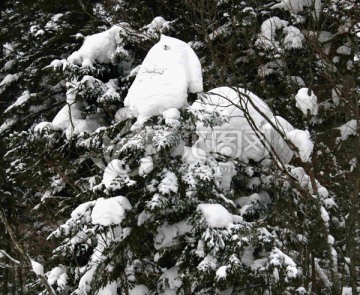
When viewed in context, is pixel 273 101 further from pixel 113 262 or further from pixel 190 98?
pixel 113 262

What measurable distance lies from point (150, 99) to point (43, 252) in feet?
14.9

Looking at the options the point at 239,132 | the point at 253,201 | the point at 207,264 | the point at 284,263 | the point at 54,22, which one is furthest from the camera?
the point at 54,22

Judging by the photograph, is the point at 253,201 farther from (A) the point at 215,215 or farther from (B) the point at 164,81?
(B) the point at 164,81

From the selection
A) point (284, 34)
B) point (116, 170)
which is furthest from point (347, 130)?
point (116, 170)

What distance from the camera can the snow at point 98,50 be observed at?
23.4 ft

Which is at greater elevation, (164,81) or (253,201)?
(164,81)

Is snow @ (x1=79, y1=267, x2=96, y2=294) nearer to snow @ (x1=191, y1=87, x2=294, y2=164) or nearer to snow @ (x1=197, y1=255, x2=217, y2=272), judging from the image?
snow @ (x1=197, y1=255, x2=217, y2=272)

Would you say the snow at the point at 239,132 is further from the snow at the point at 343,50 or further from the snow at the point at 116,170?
the snow at the point at 343,50

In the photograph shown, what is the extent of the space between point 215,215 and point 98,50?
375 centimetres

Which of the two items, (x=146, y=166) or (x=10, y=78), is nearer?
(x=146, y=166)

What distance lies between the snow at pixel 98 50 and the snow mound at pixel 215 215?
3453mm

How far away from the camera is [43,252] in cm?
823

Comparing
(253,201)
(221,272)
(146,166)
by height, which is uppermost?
(146,166)

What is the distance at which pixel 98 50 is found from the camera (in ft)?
23.5
